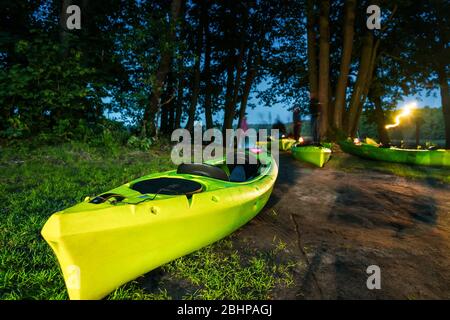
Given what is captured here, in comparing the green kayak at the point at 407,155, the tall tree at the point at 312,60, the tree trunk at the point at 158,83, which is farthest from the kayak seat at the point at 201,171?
the tall tree at the point at 312,60

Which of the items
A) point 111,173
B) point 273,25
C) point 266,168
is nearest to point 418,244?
point 266,168

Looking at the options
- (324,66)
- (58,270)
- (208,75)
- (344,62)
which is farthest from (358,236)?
(208,75)

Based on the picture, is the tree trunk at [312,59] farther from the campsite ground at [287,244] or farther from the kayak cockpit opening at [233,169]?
the kayak cockpit opening at [233,169]

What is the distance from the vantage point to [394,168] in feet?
28.1

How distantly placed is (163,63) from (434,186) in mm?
9633

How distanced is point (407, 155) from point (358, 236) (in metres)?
7.52

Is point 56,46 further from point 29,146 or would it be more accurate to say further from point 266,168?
point 266,168

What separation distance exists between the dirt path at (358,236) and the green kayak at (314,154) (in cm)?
217

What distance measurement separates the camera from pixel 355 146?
34.5ft

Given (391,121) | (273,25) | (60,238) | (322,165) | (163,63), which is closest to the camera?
(60,238)

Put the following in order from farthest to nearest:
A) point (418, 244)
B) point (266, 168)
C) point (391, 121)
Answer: point (391, 121) < point (266, 168) < point (418, 244)

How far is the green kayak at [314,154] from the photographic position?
8.44 metres

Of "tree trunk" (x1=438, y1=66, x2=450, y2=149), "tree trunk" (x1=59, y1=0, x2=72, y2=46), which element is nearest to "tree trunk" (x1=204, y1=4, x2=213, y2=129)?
"tree trunk" (x1=59, y1=0, x2=72, y2=46)
